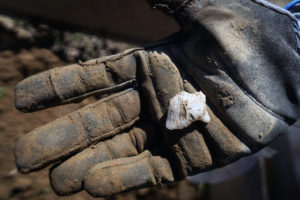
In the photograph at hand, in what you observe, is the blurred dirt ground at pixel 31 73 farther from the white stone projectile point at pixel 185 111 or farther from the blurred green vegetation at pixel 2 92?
the white stone projectile point at pixel 185 111

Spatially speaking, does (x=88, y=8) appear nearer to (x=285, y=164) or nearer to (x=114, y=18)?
(x=114, y=18)

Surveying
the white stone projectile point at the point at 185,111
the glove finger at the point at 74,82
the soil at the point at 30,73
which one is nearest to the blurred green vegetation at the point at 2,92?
the soil at the point at 30,73

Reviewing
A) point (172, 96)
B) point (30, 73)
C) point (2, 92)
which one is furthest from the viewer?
point (30, 73)

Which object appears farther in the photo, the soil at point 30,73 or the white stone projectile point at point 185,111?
the soil at point 30,73

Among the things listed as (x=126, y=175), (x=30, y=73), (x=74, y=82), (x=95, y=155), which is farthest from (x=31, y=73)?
(x=126, y=175)

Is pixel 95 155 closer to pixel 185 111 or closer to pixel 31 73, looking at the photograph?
pixel 185 111
